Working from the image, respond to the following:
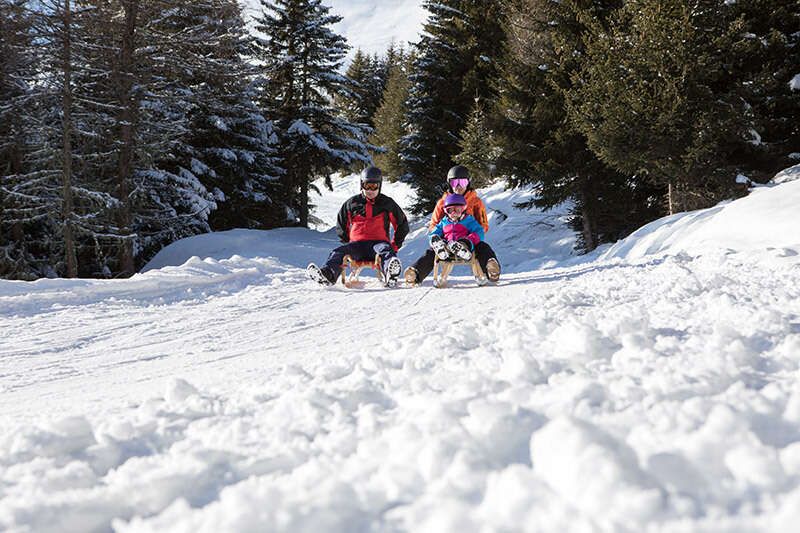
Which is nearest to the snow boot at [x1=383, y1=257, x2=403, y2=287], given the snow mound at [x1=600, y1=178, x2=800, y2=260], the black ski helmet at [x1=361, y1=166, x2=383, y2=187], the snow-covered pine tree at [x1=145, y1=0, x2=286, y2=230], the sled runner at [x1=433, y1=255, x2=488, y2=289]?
the sled runner at [x1=433, y1=255, x2=488, y2=289]

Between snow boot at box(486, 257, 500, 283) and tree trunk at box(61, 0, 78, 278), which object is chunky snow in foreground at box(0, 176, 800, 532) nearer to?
snow boot at box(486, 257, 500, 283)

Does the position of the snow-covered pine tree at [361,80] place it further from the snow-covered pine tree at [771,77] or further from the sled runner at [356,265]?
the sled runner at [356,265]

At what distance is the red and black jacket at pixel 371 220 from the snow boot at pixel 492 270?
4.97ft

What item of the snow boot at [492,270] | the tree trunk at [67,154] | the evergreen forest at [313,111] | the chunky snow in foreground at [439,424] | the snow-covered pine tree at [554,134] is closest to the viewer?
the chunky snow in foreground at [439,424]

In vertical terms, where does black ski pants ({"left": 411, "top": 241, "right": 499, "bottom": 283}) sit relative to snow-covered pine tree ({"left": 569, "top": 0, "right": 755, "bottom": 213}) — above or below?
below

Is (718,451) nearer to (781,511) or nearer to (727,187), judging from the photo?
(781,511)

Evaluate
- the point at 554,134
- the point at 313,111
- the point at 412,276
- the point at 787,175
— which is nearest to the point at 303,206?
the point at 313,111

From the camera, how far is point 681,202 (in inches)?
428

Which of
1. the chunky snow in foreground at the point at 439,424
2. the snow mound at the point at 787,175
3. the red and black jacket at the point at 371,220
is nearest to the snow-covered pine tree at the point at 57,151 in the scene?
the red and black jacket at the point at 371,220

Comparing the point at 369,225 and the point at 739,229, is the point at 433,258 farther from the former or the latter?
the point at 739,229

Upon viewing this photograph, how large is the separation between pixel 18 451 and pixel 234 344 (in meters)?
1.97

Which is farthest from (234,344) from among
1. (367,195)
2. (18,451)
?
(367,195)

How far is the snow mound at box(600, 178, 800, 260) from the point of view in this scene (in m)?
6.15

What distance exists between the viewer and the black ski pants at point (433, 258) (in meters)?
6.51
